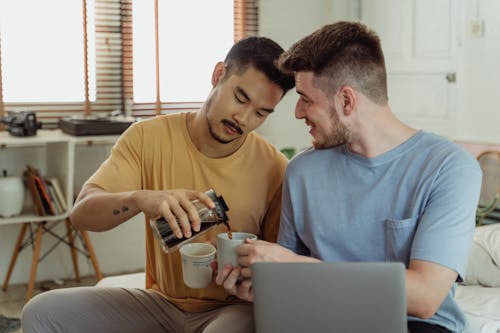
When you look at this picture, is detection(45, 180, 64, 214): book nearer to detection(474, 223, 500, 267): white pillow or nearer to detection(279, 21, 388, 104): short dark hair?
detection(474, 223, 500, 267): white pillow

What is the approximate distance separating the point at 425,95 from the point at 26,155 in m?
2.30

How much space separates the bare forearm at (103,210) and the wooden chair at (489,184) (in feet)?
6.76

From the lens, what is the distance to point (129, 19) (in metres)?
3.81

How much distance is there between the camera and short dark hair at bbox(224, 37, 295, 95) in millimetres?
1778

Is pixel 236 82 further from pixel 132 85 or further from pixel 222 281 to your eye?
pixel 132 85

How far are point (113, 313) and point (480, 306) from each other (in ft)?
4.02

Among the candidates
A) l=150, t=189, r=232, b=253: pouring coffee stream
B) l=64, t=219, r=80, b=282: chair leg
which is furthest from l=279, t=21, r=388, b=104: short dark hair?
l=64, t=219, r=80, b=282: chair leg

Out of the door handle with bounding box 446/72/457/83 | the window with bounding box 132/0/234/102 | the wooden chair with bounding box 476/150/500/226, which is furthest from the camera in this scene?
the window with bounding box 132/0/234/102

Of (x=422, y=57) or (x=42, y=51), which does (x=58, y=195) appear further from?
(x=422, y=57)

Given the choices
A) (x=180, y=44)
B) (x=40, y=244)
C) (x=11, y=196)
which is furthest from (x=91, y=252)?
(x=180, y=44)

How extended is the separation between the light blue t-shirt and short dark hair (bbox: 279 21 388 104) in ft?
0.55

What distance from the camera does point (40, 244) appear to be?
355 centimetres

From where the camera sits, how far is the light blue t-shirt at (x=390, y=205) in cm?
140

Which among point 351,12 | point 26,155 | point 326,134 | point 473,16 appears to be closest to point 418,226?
point 326,134
